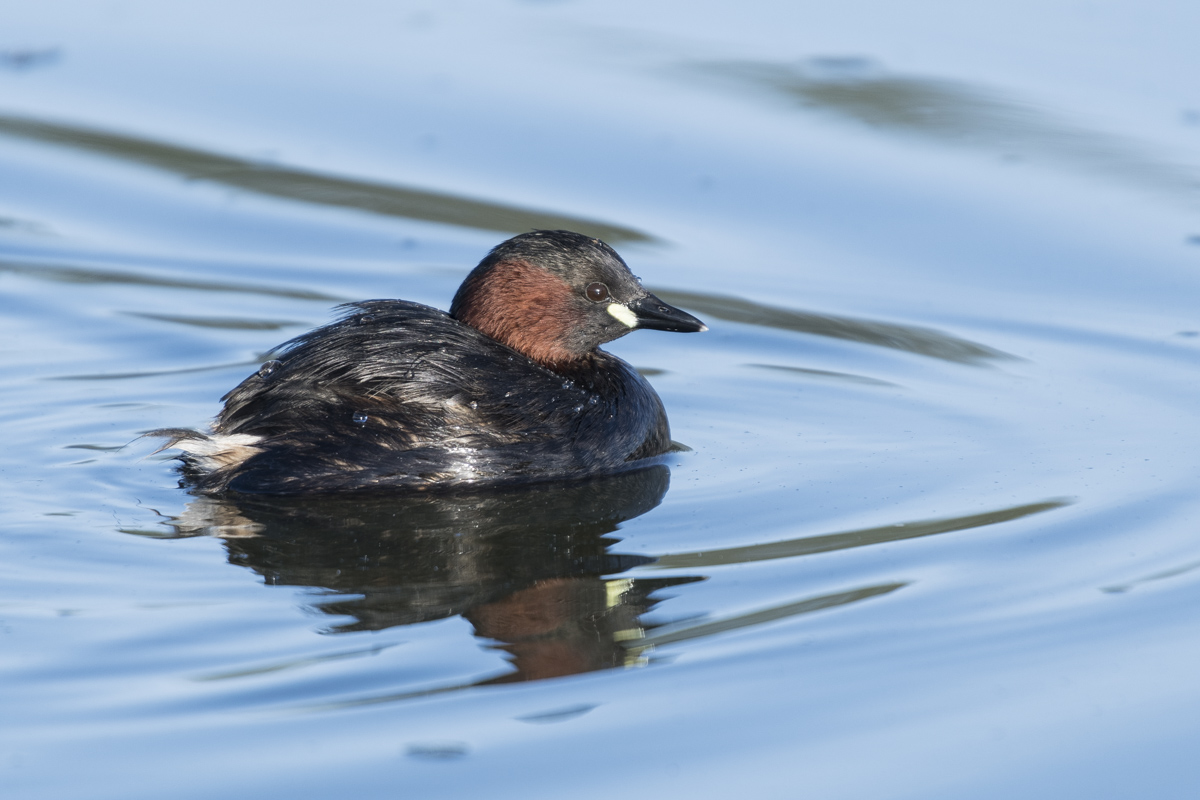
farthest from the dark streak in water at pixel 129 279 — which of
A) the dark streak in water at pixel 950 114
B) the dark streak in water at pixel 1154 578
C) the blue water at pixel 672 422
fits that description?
the dark streak in water at pixel 1154 578

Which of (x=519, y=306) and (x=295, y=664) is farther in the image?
(x=519, y=306)

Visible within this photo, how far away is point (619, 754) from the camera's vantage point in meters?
4.37

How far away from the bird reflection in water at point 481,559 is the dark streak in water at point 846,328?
80.9 inches

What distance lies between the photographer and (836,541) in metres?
5.89

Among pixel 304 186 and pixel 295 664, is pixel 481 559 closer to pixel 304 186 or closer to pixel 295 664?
pixel 295 664

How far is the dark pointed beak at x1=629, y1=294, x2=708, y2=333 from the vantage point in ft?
23.7

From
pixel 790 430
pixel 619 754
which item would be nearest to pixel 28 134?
pixel 790 430

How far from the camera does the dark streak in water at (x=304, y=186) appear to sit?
9.67m

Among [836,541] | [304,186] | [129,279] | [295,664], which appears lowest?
[295,664]

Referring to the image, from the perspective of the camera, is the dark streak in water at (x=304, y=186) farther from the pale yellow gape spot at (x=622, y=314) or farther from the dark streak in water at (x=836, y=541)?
the dark streak in water at (x=836, y=541)

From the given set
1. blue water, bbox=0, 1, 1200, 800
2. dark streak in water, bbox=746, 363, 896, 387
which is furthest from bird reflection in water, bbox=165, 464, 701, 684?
dark streak in water, bbox=746, 363, 896, 387

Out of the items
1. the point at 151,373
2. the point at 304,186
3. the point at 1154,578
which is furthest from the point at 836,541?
the point at 304,186

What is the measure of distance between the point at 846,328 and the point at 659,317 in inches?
63.5

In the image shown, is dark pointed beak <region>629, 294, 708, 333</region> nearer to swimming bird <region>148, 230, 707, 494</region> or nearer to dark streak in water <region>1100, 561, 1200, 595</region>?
swimming bird <region>148, 230, 707, 494</region>
